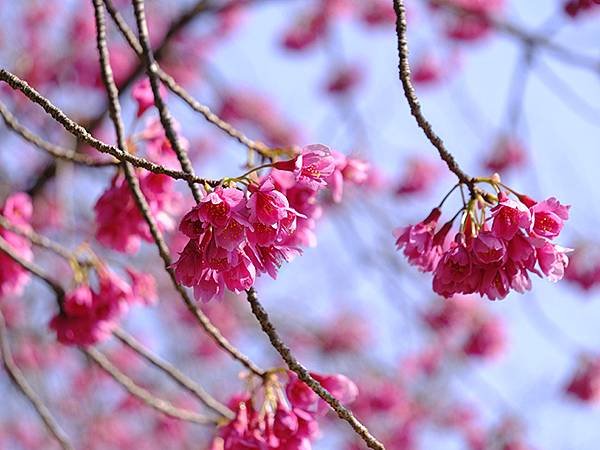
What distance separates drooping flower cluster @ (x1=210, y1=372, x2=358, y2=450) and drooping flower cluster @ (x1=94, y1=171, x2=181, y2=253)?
0.45 m

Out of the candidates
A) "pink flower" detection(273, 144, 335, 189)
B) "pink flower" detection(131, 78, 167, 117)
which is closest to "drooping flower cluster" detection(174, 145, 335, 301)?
"pink flower" detection(273, 144, 335, 189)

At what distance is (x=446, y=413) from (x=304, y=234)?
4534 mm

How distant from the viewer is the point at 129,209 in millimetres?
1830

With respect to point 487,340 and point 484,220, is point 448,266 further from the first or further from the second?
point 487,340

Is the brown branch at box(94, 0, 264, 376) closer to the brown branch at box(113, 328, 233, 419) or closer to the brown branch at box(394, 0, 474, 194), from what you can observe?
the brown branch at box(113, 328, 233, 419)

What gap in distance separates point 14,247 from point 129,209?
1.82 ft

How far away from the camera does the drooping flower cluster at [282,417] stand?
1577 mm

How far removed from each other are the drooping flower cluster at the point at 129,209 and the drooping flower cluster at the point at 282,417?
0.45m

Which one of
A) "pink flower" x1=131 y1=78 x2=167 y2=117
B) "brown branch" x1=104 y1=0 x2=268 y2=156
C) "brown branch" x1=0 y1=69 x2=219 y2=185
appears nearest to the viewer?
"brown branch" x1=0 y1=69 x2=219 y2=185

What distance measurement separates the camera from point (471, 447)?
19.6 feet

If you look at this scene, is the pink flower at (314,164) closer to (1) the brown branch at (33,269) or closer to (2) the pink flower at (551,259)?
(2) the pink flower at (551,259)

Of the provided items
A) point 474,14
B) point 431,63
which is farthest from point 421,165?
point 474,14

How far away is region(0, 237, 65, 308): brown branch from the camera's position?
1967mm

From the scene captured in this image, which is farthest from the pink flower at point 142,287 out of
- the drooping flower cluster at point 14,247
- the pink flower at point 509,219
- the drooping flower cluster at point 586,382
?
the drooping flower cluster at point 586,382
